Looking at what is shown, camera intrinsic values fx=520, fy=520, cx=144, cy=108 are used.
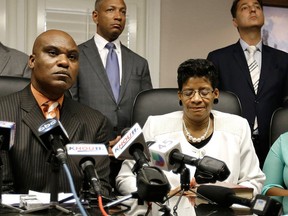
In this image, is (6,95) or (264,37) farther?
(264,37)

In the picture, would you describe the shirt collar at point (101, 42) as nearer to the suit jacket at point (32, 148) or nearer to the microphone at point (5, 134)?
the suit jacket at point (32, 148)

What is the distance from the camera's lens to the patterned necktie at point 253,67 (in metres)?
3.08

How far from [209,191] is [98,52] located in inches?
62.0

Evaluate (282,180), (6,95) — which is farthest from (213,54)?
(6,95)

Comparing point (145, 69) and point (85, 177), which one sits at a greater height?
point (145, 69)

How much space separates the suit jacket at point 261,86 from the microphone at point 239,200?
138 centimetres

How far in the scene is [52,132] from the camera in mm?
1356

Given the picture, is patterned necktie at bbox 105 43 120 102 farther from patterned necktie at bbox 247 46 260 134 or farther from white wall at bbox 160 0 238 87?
white wall at bbox 160 0 238 87

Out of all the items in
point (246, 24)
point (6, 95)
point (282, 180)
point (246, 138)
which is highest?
point (246, 24)

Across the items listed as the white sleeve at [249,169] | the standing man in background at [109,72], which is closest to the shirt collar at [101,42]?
the standing man in background at [109,72]

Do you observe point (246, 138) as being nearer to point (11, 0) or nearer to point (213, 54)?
point (213, 54)

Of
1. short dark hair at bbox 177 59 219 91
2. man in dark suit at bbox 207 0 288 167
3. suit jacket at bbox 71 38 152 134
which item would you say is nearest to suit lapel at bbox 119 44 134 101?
suit jacket at bbox 71 38 152 134

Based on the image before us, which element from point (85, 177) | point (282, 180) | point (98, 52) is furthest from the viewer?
point (98, 52)

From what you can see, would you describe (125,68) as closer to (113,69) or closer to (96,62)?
(113,69)
